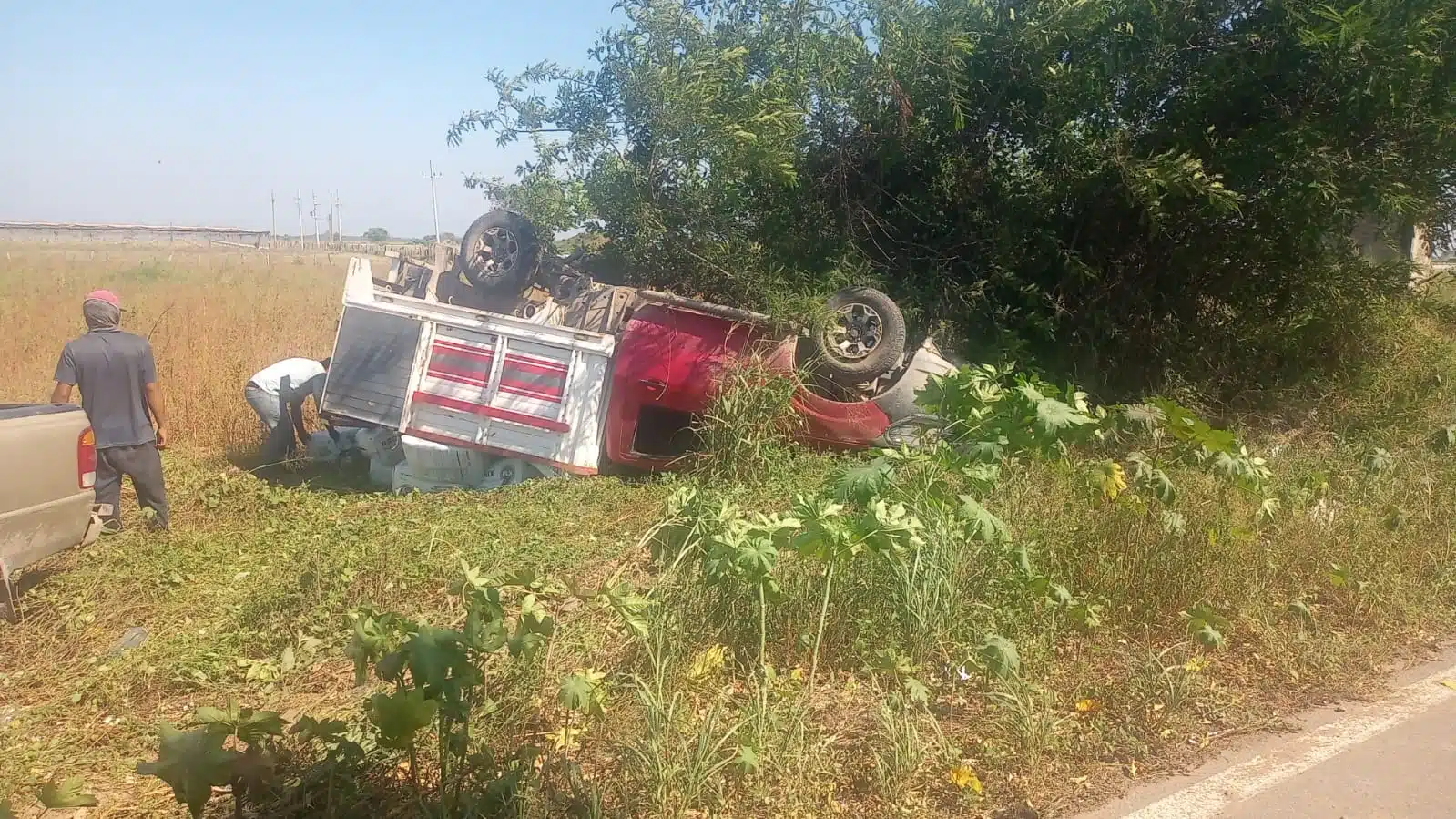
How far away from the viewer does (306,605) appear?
455cm

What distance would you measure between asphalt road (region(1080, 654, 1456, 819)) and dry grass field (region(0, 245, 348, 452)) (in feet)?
28.1

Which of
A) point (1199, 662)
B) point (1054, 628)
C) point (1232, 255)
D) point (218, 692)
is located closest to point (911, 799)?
point (1054, 628)

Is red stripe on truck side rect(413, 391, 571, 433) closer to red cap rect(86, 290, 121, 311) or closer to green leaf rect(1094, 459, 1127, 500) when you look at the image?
red cap rect(86, 290, 121, 311)

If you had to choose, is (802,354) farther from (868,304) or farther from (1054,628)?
(1054,628)

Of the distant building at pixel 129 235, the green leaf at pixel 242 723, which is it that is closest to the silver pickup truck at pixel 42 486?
the green leaf at pixel 242 723

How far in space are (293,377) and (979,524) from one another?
6556mm

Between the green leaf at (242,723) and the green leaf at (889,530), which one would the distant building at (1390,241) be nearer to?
the green leaf at (889,530)

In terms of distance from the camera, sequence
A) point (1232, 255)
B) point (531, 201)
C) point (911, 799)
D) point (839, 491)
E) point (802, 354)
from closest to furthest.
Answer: point (911, 799) → point (839, 491) → point (802, 354) → point (1232, 255) → point (531, 201)

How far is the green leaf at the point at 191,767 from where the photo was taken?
2381mm

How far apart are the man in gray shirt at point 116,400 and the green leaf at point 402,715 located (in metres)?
4.43

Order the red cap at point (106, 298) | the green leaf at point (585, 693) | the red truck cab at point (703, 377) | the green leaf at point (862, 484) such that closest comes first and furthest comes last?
the green leaf at point (585, 693) < the green leaf at point (862, 484) < the red cap at point (106, 298) < the red truck cab at point (703, 377)

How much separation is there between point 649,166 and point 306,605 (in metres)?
4.62

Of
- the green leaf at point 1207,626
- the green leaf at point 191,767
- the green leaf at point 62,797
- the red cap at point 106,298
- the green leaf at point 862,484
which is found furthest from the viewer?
the red cap at point 106,298

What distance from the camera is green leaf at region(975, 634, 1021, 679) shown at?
358 centimetres
